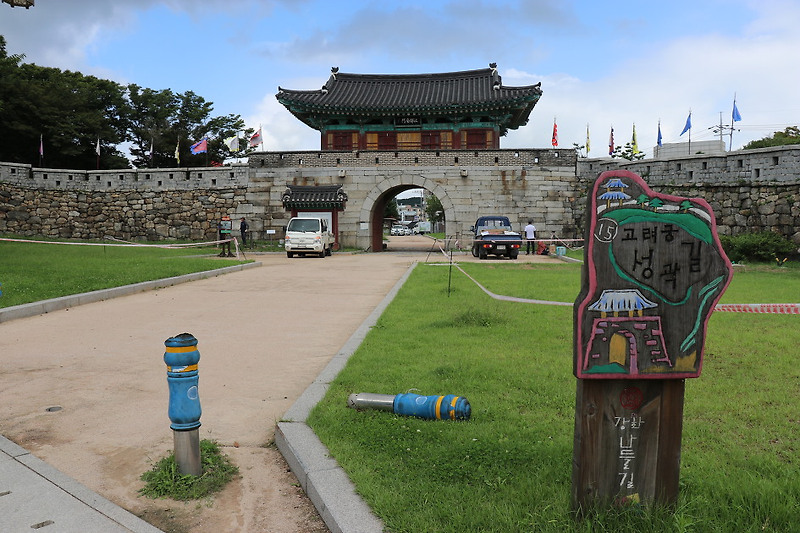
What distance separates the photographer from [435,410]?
369 centimetres

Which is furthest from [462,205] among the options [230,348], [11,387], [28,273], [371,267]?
[11,387]

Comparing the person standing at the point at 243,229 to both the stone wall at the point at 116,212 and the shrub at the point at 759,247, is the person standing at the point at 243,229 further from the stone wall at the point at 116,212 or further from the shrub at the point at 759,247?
the shrub at the point at 759,247

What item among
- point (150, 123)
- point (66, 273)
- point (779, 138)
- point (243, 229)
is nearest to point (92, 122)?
point (150, 123)

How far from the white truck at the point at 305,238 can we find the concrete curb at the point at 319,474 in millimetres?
18735

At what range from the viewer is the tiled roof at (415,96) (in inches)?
1089

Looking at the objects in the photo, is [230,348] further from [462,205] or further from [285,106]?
[285,106]

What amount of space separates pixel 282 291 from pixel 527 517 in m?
9.59

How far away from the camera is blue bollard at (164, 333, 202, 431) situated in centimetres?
293

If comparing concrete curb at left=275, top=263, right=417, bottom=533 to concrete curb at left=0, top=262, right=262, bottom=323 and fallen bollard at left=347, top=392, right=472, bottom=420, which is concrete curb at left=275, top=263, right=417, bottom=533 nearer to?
fallen bollard at left=347, top=392, right=472, bottom=420

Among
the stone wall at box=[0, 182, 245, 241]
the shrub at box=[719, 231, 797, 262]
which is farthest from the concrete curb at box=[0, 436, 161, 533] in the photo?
the stone wall at box=[0, 182, 245, 241]

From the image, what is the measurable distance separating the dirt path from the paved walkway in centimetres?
1

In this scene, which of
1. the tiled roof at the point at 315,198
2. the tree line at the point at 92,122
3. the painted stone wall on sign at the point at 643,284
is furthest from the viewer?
the tree line at the point at 92,122

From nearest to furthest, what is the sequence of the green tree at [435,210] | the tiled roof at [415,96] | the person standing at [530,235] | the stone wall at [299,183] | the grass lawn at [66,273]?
1. the grass lawn at [66,273]
2. the person standing at [530,235]
3. the stone wall at [299,183]
4. the tiled roof at [415,96]
5. the green tree at [435,210]

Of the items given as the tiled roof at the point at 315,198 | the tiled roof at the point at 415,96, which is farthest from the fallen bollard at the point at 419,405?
the tiled roof at the point at 415,96
